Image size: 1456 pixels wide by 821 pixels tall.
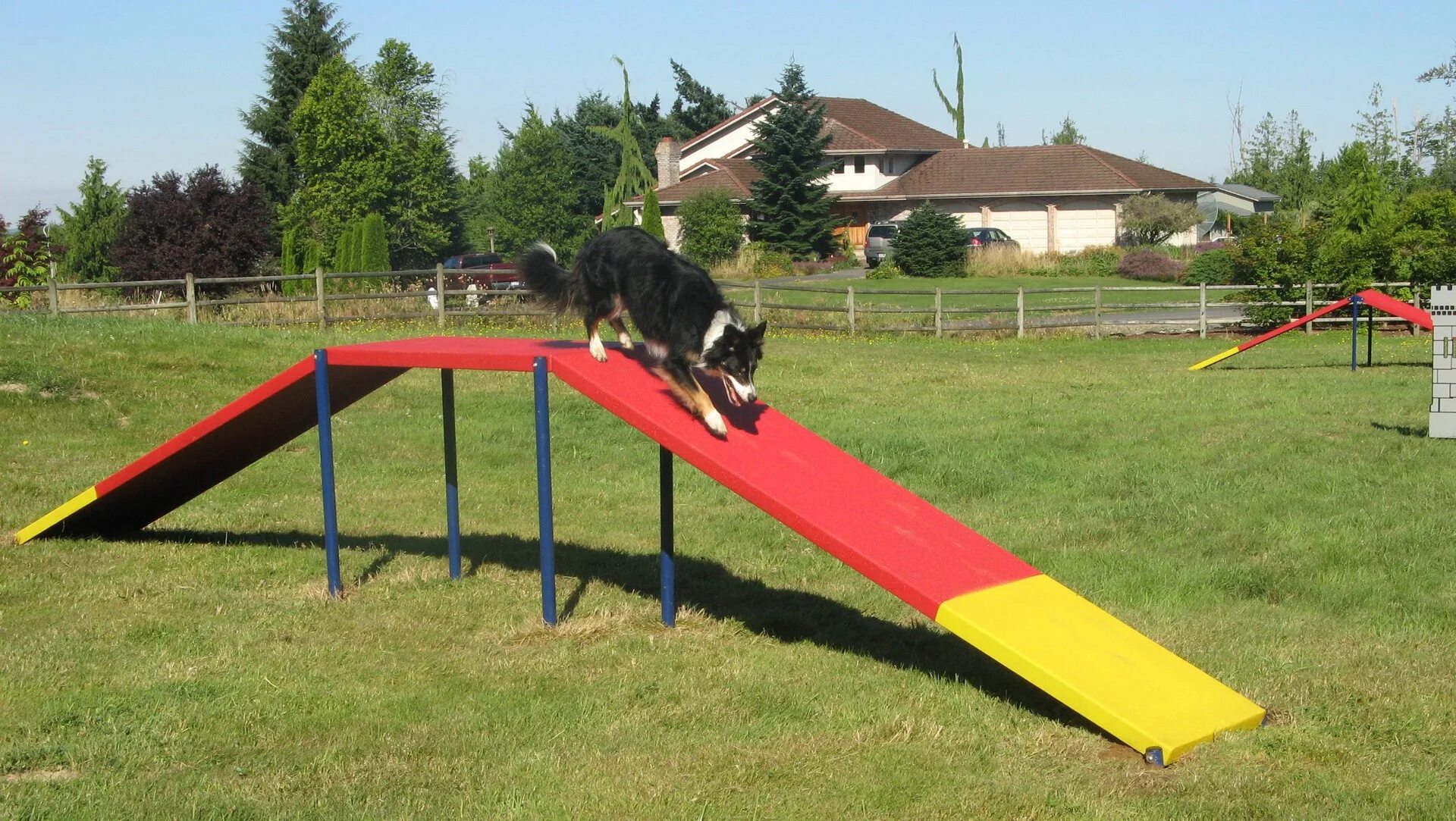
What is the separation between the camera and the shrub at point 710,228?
4662 cm

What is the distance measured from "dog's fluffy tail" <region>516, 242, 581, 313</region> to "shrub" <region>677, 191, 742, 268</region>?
3819 cm

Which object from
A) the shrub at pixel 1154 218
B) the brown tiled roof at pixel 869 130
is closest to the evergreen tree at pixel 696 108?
the brown tiled roof at pixel 869 130

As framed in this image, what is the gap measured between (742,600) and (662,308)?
1887 millimetres

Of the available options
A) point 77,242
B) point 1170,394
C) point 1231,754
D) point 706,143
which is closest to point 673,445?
point 1231,754

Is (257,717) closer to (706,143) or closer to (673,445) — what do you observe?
(673,445)

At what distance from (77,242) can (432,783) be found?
43.5m

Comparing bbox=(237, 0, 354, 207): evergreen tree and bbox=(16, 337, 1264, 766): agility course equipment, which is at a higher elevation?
bbox=(237, 0, 354, 207): evergreen tree

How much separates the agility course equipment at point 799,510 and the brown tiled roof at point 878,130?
153 feet

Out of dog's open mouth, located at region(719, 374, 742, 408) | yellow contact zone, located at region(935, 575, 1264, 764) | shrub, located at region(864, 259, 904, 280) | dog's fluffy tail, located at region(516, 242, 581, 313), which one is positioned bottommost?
yellow contact zone, located at region(935, 575, 1264, 764)

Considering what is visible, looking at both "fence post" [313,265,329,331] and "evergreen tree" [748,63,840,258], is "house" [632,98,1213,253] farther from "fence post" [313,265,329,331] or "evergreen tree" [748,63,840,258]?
"fence post" [313,265,329,331]

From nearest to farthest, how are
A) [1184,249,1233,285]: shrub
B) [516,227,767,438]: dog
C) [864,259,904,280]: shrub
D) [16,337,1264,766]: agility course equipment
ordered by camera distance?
1. [16,337,1264,766]: agility course equipment
2. [516,227,767,438]: dog
3. [1184,249,1233,285]: shrub
4. [864,259,904,280]: shrub

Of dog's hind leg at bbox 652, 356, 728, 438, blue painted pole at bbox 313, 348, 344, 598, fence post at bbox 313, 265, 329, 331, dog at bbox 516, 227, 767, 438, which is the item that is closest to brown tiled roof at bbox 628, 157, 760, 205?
fence post at bbox 313, 265, 329, 331

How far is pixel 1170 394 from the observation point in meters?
15.2

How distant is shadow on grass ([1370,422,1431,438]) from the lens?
38.7 ft
